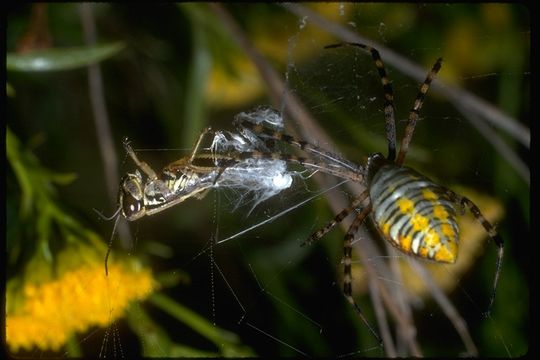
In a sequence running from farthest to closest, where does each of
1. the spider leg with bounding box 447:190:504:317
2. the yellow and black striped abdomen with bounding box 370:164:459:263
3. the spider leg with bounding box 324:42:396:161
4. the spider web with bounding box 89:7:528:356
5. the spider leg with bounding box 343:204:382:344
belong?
the spider web with bounding box 89:7:528:356
the spider leg with bounding box 324:42:396:161
the spider leg with bounding box 343:204:382:344
the spider leg with bounding box 447:190:504:317
the yellow and black striped abdomen with bounding box 370:164:459:263

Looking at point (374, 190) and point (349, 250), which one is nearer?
point (374, 190)

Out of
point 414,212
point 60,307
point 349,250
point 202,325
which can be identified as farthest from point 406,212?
point 60,307

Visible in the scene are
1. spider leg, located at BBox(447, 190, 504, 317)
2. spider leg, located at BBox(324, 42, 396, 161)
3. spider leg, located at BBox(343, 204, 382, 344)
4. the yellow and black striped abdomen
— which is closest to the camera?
the yellow and black striped abdomen

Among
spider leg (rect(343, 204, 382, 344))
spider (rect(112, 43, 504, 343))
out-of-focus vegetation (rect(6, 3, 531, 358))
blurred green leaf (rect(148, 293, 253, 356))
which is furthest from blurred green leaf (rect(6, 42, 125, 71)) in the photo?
spider leg (rect(343, 204, 382, 344))

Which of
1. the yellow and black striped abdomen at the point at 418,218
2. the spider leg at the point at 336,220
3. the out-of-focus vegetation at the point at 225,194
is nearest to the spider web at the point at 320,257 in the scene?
the out-of-focus vegetation at the point at 225,194

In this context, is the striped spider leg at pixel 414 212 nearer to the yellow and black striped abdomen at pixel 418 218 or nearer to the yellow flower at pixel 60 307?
the yellow and black striped abdomen at pixel 418 218

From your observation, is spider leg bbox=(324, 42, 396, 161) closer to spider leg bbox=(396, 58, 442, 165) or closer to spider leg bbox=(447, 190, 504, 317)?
spider leg bbox=(396, 58, 442, 165)

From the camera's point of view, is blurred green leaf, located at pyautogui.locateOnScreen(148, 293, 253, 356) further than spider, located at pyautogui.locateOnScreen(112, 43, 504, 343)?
Yes

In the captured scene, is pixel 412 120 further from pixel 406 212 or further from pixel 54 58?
pixel 54 58
